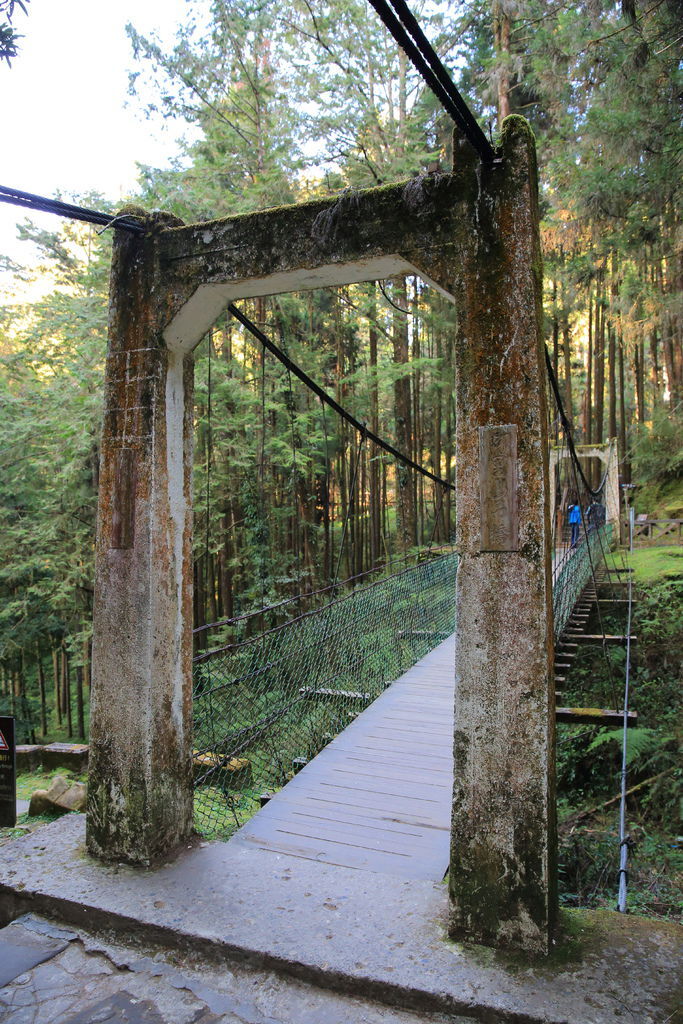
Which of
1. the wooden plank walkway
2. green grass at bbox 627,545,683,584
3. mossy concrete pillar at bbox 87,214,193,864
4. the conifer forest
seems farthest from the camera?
green grass at bbox 627,545,683,584

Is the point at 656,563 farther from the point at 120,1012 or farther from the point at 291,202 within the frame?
the point at 120,1012

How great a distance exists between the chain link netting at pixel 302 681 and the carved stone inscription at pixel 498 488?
171cm

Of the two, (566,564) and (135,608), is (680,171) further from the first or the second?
(135,608)

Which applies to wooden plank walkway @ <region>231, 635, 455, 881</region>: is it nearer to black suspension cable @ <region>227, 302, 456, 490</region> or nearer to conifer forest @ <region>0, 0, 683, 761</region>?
black suspension cable @ <region>227, 302, 456, 490</region>

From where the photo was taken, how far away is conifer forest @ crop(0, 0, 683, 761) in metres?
6.59

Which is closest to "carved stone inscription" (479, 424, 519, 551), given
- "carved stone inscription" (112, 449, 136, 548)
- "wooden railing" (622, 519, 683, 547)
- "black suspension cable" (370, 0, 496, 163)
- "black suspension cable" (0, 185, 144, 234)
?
"black suspension cable" (370, 0, 496, 163)

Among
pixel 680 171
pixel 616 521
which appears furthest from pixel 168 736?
pixel 616 521

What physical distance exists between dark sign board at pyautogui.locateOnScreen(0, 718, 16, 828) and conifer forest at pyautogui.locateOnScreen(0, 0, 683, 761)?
12.4 ft

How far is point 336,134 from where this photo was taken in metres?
8.55

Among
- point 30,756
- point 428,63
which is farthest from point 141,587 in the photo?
point 30,756

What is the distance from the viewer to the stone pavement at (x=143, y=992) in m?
1.60

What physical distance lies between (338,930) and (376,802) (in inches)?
42.5

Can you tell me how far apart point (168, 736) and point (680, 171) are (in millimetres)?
6182

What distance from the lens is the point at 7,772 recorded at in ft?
6.81
